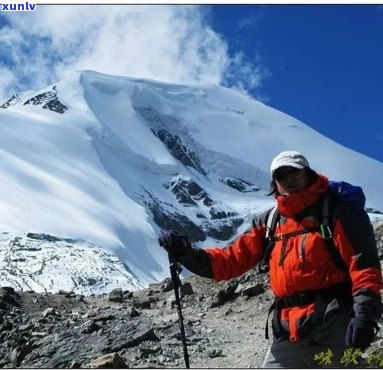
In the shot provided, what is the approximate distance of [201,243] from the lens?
637 feet

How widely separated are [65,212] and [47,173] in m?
28.3

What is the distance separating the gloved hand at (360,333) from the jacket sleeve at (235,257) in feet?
3.40

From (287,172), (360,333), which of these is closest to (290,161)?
(287,172)

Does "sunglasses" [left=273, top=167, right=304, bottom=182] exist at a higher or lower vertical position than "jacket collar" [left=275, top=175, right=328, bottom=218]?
higher

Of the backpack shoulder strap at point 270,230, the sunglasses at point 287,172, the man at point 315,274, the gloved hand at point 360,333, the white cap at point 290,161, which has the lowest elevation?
the gloved hand at point 360,333

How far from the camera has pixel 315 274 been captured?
15.0ft

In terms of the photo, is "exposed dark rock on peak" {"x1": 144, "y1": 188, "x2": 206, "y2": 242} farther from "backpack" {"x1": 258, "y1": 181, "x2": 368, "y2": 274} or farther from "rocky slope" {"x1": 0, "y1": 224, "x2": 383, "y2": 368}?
"backpack" {"x1": 258, "y1": 181, "x2": 368, "y2": 274}

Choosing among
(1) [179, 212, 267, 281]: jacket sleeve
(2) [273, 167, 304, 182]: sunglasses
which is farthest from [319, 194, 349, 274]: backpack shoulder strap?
→ (1) [179, 212, 267, 281]: jacket sleeve

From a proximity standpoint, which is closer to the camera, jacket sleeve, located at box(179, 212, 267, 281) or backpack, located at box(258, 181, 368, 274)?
backpack, located at box(258, 181, 368, 274)

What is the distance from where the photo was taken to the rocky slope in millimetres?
8992

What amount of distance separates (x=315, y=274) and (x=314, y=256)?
120 millimetres

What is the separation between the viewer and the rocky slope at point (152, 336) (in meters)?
8.99

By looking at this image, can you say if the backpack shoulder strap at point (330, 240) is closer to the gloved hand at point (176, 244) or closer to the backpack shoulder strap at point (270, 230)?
the backpack shoulder strap at point (270, 230)

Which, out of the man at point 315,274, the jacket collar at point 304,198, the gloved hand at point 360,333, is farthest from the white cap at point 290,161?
the gloved hand at point 360,333
